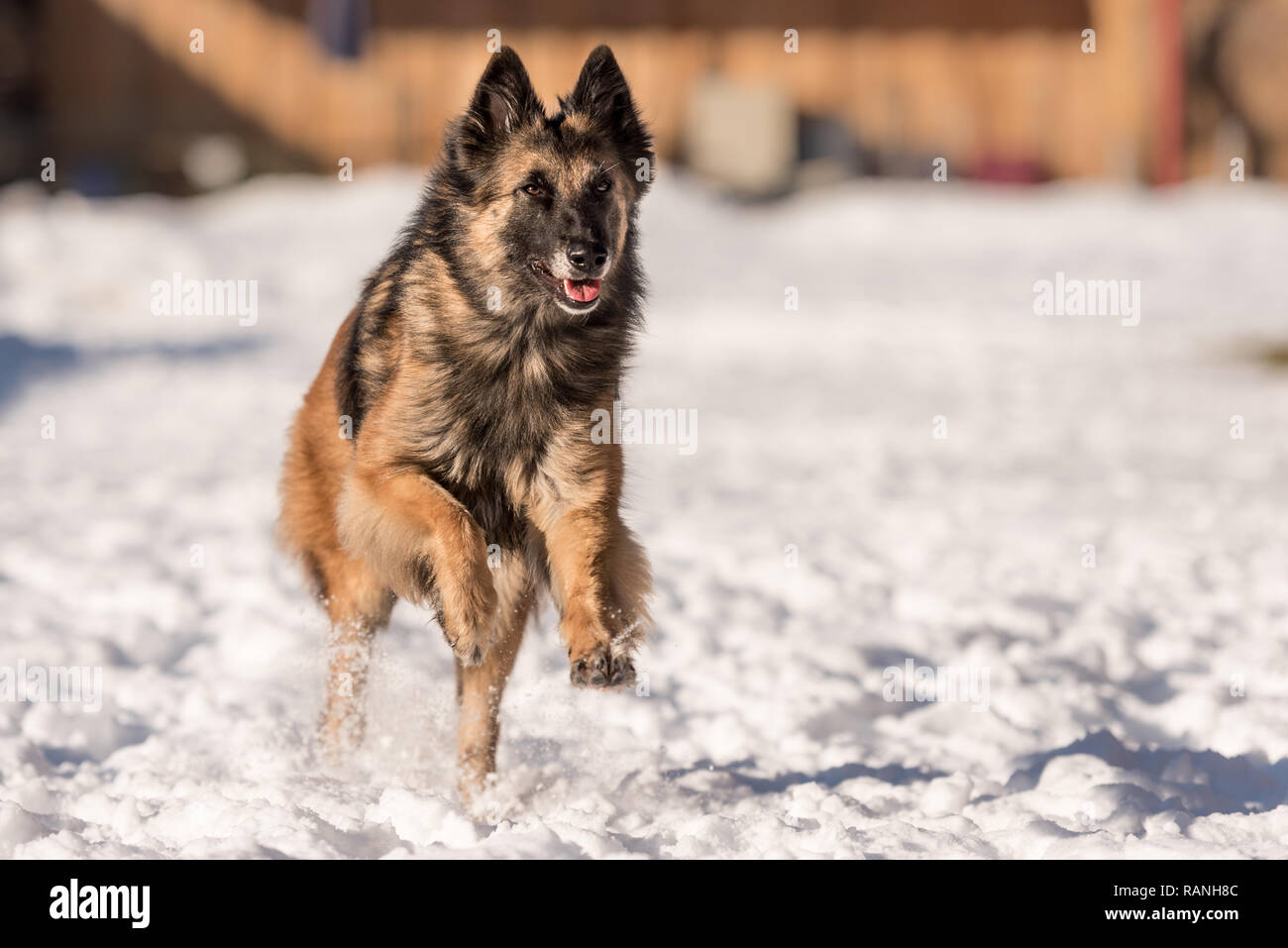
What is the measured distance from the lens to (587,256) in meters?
3.86

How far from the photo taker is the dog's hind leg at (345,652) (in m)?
4.51

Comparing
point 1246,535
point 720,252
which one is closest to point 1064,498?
point 1246,535

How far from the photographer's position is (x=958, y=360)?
1241cm

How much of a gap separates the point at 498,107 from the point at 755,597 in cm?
301

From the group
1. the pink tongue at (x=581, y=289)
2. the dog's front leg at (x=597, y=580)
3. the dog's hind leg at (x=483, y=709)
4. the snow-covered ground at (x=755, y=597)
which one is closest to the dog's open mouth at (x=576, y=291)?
the pink tongue at (x=581, y=289)

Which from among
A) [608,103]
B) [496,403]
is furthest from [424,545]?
[608,103]

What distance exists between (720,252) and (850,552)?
9.48m

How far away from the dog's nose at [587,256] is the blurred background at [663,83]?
14.4 meters

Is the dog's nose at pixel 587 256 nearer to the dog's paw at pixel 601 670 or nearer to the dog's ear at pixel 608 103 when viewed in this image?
the dog's ear at pixel 608 103

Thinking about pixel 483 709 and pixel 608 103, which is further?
pixel 483 709

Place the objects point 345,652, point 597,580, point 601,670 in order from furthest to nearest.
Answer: point 345,652 < point 597,580 < point 601,670

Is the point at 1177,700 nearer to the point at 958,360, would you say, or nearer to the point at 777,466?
the point at 777,466

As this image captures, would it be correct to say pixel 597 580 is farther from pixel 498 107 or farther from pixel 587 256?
pixel 498 107

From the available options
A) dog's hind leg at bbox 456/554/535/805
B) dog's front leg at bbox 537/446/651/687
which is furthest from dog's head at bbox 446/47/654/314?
dog's hind leg at bbox 456/554/535/805
